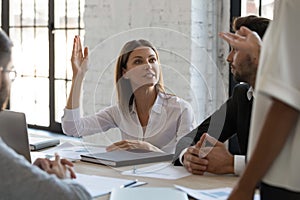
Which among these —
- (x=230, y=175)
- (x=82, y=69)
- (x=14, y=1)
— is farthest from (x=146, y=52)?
(x=14, y=1)

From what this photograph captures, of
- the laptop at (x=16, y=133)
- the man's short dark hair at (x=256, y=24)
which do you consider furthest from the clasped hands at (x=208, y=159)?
the laptop at (x=16, y=133)

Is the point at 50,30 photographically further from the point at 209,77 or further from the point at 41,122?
the point at 209,77

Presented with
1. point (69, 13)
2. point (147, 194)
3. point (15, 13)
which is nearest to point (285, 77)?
point (147, 194)

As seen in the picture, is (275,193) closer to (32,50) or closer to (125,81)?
(125,81)

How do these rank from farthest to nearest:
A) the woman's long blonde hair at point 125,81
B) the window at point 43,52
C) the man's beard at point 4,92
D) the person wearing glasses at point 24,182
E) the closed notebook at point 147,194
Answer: the window at point 43,52 < the woman's long blonde hair at point 125,81 < the closed notebook at point 147,194 < the man's beard at point 4,92 < the person wearing glasses at point 24,182

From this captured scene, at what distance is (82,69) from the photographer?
245 centimetres

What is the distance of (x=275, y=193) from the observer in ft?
3.92

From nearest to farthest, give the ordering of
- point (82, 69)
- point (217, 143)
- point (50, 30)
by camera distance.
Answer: point (217, 143)
point (82, 69)
point (50, 30)

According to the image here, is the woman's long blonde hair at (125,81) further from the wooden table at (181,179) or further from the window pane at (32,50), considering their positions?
the window pane at (32,50)

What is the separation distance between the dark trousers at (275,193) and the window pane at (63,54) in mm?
3320

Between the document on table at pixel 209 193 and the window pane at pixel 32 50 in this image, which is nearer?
the document on table at pixel 209 193

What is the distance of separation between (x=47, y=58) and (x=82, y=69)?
218cm

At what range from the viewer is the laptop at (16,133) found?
197 cm

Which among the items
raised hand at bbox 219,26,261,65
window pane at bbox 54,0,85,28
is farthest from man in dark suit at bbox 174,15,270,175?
window pane at bbox 54,0,85,28
